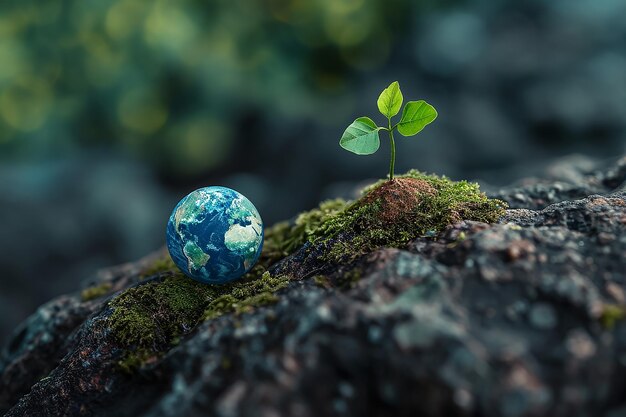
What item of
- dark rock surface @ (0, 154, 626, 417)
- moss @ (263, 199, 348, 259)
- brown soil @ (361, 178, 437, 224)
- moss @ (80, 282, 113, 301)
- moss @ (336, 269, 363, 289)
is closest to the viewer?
dark rock surface @ (0, 154, 626, 417)

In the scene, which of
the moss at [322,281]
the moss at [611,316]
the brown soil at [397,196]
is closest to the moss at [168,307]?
the moss at [322,281]

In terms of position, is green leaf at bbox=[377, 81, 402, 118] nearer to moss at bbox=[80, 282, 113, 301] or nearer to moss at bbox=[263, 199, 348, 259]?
moss at bbox=[263, 199, 348, 259]

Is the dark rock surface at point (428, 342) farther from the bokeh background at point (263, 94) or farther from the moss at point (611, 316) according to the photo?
the bokeh background at point (263, 94)

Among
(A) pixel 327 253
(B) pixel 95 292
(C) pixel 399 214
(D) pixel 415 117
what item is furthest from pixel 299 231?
(B) pixel 95 292

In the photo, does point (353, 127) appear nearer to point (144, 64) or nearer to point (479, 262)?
point (479, 262)

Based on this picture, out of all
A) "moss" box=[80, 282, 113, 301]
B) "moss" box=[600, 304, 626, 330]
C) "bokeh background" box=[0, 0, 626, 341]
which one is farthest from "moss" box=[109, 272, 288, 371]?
"bokeh background" box=[0, 0, 626, 341]
